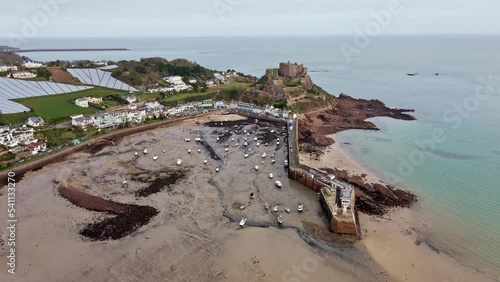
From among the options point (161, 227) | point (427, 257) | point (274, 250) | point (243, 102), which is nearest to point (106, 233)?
point (161, 227)

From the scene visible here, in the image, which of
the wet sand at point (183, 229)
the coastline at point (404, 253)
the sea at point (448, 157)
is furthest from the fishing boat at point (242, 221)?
the sea at point (448, 157)

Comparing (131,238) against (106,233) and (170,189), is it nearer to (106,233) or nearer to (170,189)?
(106,233)

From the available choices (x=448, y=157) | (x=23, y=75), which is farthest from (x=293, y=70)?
(x=23, y=75)

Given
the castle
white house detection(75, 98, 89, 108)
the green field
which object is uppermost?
the castle

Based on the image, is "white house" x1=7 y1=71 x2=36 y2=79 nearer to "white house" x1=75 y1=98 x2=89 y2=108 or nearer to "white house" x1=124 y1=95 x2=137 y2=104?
"white house" x1=75 y1=98 x2=89 y2=108

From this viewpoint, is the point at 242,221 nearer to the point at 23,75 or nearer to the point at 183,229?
the point at 183,229

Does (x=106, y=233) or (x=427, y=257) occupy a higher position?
(x=427, y=257)

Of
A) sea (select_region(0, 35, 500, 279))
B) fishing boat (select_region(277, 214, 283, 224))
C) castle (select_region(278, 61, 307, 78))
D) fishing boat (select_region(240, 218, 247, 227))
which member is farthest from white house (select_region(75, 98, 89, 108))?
fishing boat (select_region(277, 214, 283, 224))
